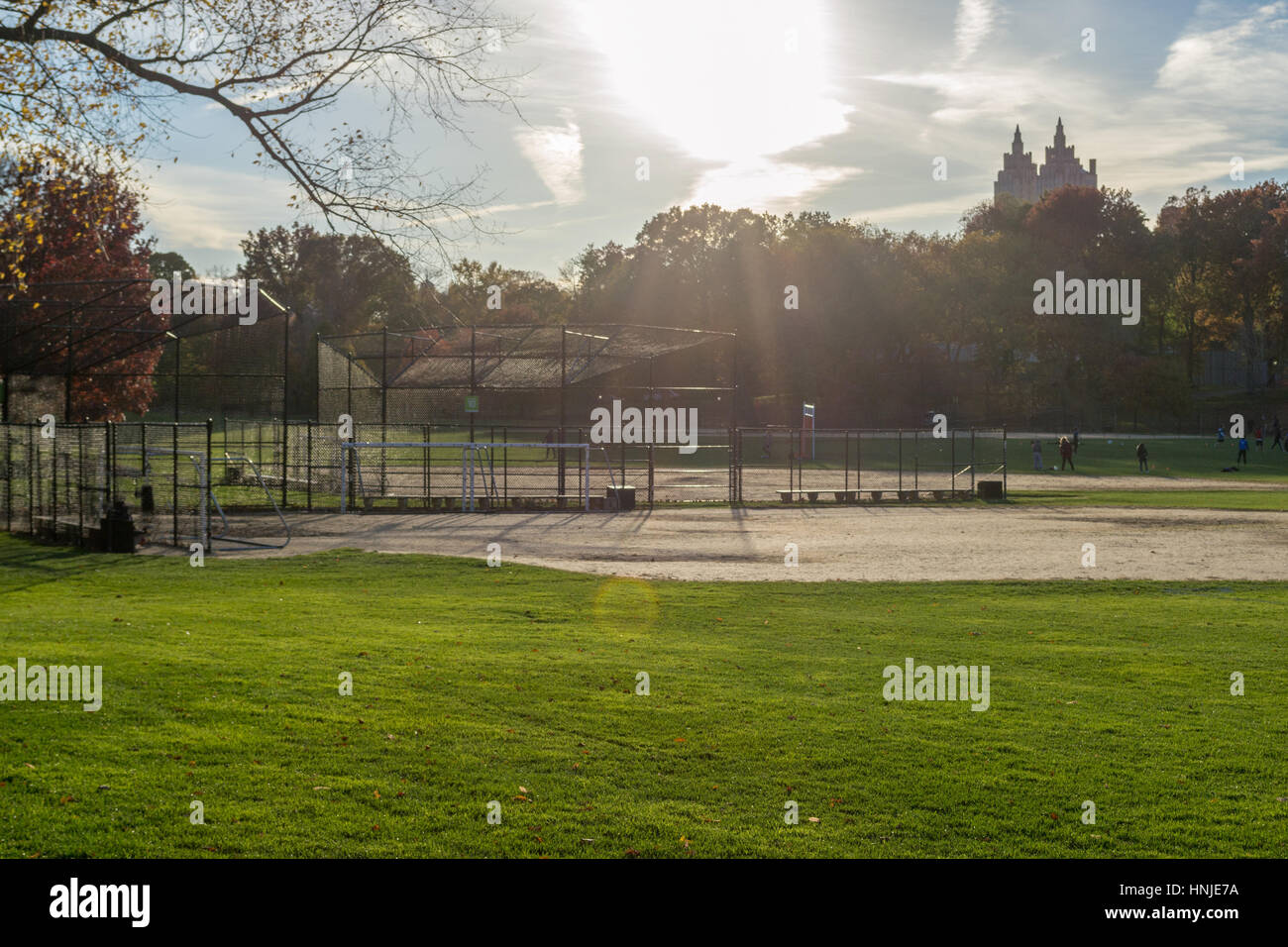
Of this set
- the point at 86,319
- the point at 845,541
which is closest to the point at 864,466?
the point at 845,541

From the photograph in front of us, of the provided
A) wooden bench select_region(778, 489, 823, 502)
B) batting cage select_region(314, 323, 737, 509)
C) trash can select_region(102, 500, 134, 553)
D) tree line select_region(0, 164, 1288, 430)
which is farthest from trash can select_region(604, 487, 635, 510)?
tree line select_region(0, 164, 1288, 430)

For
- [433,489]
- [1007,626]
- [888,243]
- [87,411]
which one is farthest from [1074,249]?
[1007,626]

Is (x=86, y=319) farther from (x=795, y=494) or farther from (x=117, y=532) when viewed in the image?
(x=795, y=494)

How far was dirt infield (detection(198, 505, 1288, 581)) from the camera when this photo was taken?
63.8 ft

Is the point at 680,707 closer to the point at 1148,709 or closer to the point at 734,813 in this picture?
the point at 734,813

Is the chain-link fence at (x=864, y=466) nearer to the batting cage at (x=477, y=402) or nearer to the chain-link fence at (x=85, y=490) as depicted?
the batting cage at (x=477, y=402)

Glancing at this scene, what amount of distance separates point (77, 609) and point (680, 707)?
8214mm

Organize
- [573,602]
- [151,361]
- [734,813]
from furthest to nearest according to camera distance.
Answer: [151,361]
[573,602]
[734,813]

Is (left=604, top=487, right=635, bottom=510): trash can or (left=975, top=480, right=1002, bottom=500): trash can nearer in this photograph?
(left=604, top=487, right=635, bottom=510): trash can

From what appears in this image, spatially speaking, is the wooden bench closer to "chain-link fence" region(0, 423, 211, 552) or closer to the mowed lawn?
"chain-link fence" region(0, 423, 211, 552)

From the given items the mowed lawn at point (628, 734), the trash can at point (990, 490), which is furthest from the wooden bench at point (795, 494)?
the mowed lawn at point (628, 734)

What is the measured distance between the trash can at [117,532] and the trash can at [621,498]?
13.6 meters

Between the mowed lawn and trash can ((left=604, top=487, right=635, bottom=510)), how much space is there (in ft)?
53.0
